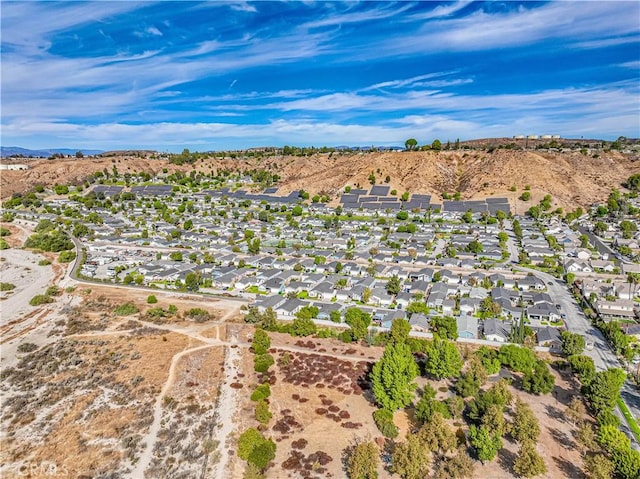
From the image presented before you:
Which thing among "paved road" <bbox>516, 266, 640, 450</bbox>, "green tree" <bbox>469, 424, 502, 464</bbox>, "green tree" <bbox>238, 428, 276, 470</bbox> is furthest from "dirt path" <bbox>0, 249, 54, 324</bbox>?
"paved road" <bbox>516, 266, 640, 450</bbox>

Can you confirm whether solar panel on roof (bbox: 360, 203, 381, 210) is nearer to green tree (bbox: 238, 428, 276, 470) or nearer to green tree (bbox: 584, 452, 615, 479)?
green tree (bbox: 238, 428, 276, 470)

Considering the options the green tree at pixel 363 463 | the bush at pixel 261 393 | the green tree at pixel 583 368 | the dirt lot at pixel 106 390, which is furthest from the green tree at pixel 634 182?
the bush at pixel 261 393

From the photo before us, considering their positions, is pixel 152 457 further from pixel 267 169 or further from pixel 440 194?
pixel 267 169

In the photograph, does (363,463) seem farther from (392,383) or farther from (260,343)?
(260,343)

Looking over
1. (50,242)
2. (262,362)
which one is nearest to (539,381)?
(262,362)

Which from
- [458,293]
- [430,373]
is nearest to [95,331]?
[430,373]
